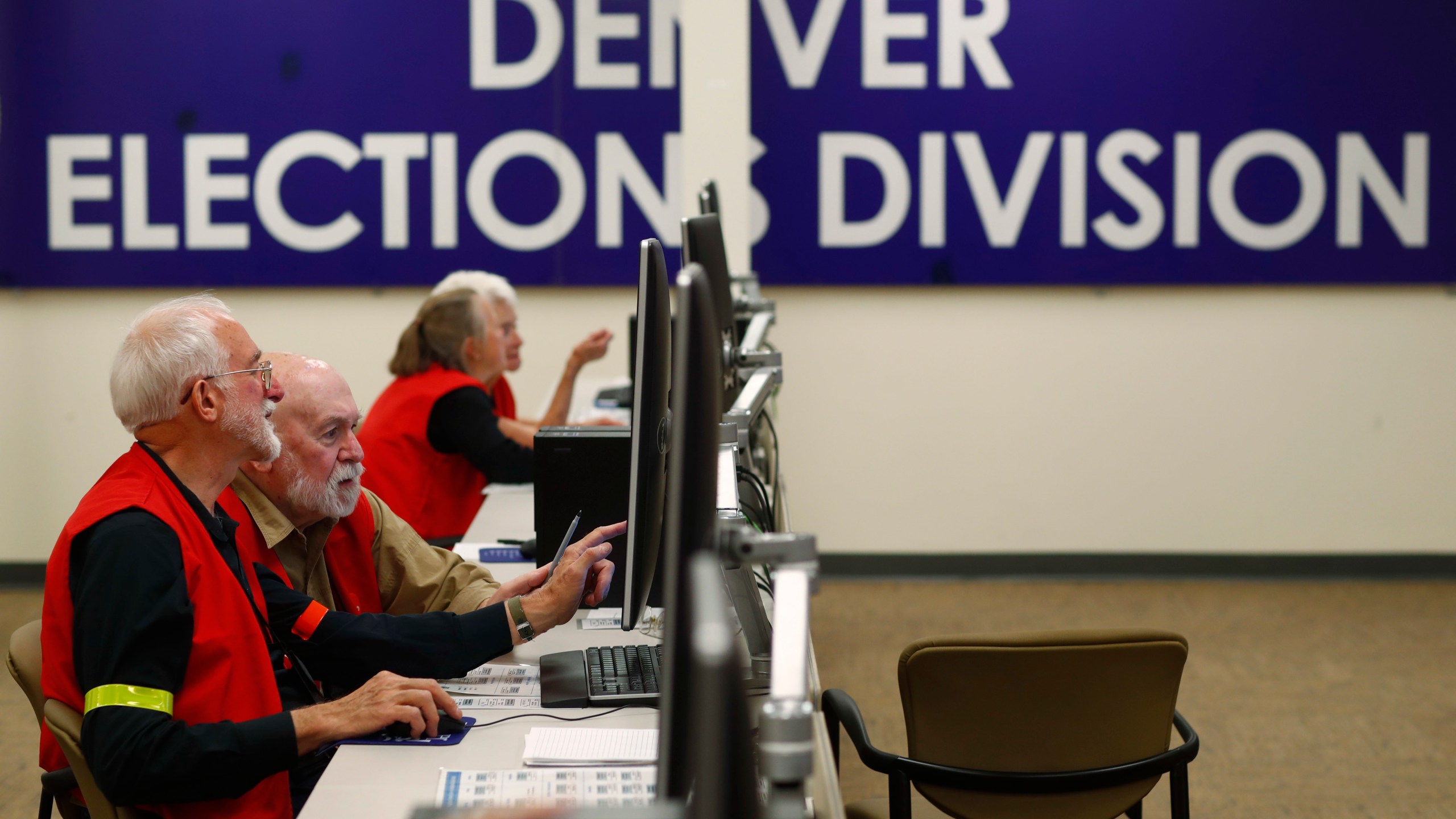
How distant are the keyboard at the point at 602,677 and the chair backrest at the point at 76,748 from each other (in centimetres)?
54

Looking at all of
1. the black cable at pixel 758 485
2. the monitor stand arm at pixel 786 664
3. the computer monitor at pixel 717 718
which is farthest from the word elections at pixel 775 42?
the computer monitor at pixel 717 718

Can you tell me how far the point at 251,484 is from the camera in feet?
6.30

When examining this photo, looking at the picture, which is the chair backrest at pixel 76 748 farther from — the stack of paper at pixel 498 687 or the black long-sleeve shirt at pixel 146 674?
the stack of paper at pixel 498 687

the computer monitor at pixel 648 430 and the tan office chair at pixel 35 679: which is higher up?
the computer monitor at pixel 648 430

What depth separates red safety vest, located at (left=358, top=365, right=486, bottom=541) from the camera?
320 cm

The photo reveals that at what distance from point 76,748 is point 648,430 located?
0.79m

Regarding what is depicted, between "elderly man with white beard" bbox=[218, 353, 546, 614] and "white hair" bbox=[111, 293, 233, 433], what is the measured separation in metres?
0.29

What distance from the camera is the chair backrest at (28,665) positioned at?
1.71 meters

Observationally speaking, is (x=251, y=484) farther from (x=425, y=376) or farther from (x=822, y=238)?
(x=822, y=238)

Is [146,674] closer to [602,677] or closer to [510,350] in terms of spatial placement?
[602,677]

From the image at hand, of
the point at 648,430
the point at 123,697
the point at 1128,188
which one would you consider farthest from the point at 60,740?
the point at 1128,188

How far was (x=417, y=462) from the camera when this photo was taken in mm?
3242

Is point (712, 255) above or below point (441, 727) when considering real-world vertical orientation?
above

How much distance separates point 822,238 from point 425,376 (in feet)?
6.29
